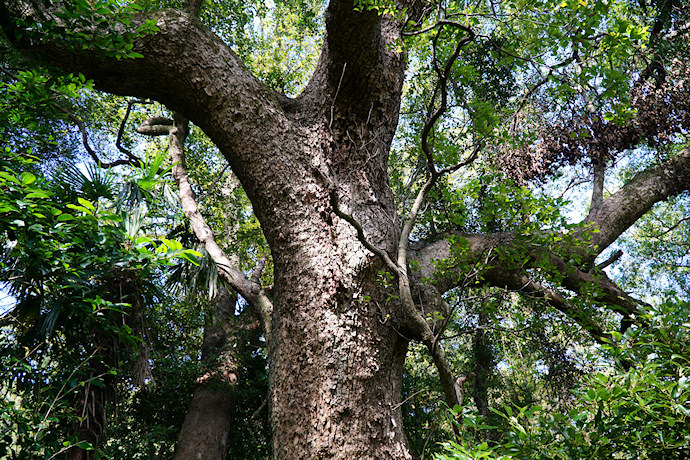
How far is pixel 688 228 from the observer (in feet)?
38.5

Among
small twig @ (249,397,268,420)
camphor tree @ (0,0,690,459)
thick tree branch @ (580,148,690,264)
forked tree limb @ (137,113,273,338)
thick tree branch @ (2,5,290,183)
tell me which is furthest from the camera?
small twig @ (249,397,268,420)

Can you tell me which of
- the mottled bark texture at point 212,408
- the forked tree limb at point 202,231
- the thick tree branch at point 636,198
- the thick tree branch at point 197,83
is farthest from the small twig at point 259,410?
the thick tree branch at point 636,198

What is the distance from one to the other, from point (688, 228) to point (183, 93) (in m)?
13.8

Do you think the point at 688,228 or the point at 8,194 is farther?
the point at 688,228

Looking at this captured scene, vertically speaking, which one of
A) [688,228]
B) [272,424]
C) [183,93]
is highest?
[688,228]

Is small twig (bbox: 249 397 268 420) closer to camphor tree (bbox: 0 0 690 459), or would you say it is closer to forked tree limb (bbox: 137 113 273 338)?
forked tree limb (bbox: 137 113 273 338)

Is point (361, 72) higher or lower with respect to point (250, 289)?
higher

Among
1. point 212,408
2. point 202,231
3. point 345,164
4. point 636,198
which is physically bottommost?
point 212,408

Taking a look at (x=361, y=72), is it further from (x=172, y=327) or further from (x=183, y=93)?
(x=172, y=327)

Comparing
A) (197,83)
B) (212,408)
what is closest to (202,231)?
(197,83)

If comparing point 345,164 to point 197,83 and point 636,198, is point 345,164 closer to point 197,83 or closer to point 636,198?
point 197,83

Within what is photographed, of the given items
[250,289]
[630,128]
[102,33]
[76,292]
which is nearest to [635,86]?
[630,128]

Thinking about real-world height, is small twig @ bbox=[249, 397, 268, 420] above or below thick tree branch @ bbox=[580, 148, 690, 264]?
below

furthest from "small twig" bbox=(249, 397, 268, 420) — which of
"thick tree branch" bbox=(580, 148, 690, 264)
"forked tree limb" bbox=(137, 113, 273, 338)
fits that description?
"thick tree branch" bbox=(580, 148, 690, 264)
